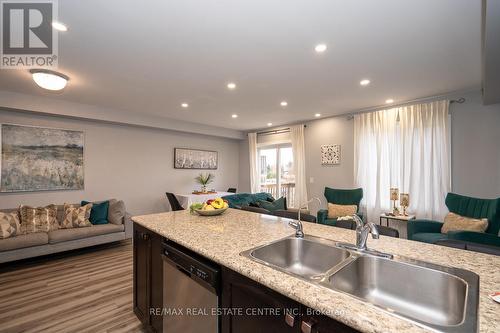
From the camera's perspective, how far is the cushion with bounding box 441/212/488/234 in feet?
9.25

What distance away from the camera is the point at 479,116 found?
3479mm

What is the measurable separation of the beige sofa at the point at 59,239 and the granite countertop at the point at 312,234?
2.21 metres

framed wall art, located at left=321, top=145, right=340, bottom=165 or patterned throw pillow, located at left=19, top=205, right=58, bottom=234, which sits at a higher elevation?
framed wall art, located at left=321, top=145, right=340, bottom=165

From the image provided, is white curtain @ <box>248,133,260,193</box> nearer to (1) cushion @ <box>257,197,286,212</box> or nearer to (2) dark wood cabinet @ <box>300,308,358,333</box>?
(1) cushion @ <box>257,197,286,212</box>

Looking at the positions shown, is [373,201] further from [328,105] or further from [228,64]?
[228,64]

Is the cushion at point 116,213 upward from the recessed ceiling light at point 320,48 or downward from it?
downward

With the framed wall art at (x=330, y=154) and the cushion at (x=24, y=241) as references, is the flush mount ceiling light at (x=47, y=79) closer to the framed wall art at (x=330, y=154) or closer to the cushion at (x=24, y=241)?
the cushion at (x=24, y=241)

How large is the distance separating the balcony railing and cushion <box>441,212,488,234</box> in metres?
3.45

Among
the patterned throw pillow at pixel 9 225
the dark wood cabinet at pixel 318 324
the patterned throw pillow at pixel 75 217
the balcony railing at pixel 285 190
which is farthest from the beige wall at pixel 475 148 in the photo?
the patterned throw pillow at pixel 9 225

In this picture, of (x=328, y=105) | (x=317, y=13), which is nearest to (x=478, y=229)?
(x=328, y=105)

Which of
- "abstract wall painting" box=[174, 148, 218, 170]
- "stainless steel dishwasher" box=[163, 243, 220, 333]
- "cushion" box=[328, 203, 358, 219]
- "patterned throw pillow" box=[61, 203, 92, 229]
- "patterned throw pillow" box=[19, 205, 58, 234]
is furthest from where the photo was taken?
"abstract wall painting" box=[174, 148, 218, 170]

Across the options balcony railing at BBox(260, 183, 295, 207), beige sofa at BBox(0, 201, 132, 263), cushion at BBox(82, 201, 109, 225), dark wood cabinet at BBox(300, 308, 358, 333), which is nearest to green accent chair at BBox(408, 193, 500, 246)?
dark wood cabinet at BBox(300, 308, 358, 333)

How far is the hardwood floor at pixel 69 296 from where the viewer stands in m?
2.04

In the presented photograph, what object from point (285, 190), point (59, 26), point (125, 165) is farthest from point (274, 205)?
point (125, 165)
